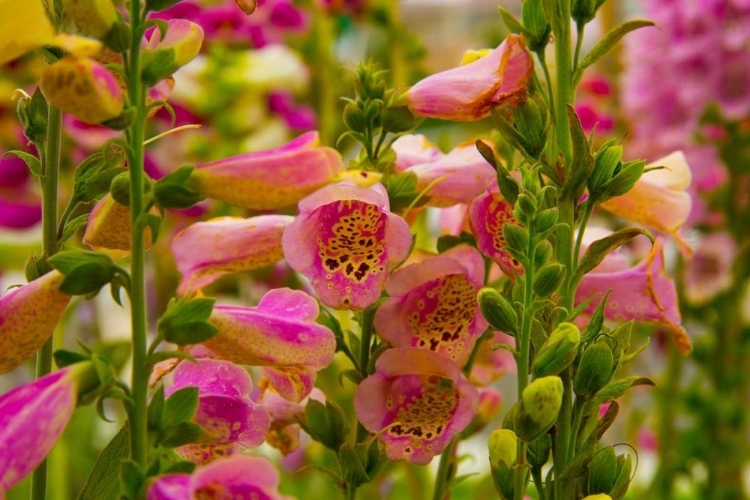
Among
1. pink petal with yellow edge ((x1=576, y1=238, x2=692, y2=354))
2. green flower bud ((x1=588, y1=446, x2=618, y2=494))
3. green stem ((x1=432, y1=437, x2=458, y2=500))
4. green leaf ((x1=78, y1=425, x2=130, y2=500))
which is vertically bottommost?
green stem ((x1=432, y1=437, x2=458, y2=500))

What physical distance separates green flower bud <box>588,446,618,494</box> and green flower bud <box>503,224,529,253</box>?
0.08 meters

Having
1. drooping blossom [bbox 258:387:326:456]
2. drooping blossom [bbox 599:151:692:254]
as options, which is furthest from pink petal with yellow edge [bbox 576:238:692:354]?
drooping blossom [bbox 258:387:326:456]

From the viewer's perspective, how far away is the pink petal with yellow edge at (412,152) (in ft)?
1.49

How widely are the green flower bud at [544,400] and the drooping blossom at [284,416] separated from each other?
0.13 metres

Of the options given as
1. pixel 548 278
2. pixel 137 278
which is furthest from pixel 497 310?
pixel 137 278

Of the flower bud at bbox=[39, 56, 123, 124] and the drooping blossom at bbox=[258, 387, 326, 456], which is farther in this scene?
the drooping blossom at bbox=[258, 387, 326, 456]

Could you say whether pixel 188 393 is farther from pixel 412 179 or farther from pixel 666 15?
pixel 666 15

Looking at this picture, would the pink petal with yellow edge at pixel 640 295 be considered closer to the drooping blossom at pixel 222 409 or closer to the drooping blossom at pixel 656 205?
the drooping blossom at pixel 656 205

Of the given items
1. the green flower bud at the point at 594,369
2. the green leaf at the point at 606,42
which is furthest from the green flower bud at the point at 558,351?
the green leaf at the point at 606,42

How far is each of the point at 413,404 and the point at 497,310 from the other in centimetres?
8

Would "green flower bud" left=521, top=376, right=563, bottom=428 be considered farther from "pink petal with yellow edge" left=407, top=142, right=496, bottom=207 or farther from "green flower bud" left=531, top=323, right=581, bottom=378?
"pink petal with yellow edge" left=407, top=142, right=496, bottom=207

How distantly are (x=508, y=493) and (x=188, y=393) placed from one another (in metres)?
0.12

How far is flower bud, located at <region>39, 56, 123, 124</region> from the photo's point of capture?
0.29 m

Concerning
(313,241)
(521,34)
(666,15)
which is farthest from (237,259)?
(666,15)
